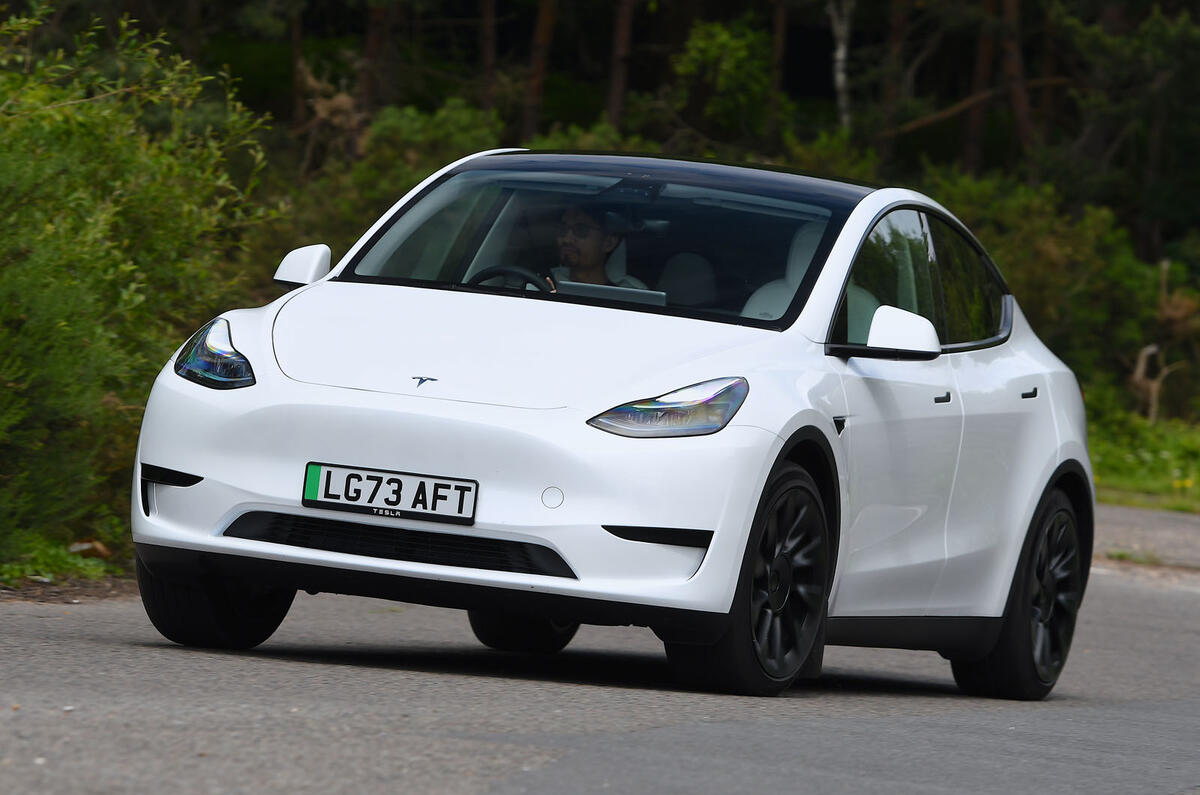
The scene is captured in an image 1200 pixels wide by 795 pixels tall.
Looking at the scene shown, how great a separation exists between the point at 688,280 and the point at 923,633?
1618 millimetres

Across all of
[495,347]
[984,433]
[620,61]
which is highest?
[620,61]

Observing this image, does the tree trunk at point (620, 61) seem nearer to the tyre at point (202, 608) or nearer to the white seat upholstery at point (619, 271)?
the white seat upholstery at point (619, 271)

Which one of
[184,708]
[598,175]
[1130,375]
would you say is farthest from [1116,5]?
[184,708]

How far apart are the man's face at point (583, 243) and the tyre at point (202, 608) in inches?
55.5

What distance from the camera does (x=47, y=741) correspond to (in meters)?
4.40

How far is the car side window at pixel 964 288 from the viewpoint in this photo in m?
Result: 7.83

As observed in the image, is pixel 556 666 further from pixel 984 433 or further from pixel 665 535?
pixel 665 535

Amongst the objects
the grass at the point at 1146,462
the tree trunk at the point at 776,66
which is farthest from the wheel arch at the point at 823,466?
the tree trunk at the point at 776,66

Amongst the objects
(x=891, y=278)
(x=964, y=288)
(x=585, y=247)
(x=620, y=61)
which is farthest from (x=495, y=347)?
(x=620, y=61)

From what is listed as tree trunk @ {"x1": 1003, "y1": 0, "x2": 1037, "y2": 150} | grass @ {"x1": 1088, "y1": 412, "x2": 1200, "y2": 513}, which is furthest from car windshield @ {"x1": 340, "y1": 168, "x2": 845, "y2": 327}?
tree trunk @ {"x1": 1003, "y1": 0, "x2": 1037, "y2": 150}

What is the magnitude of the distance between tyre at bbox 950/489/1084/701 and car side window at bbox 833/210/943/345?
105 cm

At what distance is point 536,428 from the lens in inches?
226

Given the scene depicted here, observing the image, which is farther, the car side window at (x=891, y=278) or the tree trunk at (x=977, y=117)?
the tree trunk at (x=977, y=117)

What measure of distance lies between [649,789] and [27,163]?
5.15 m
